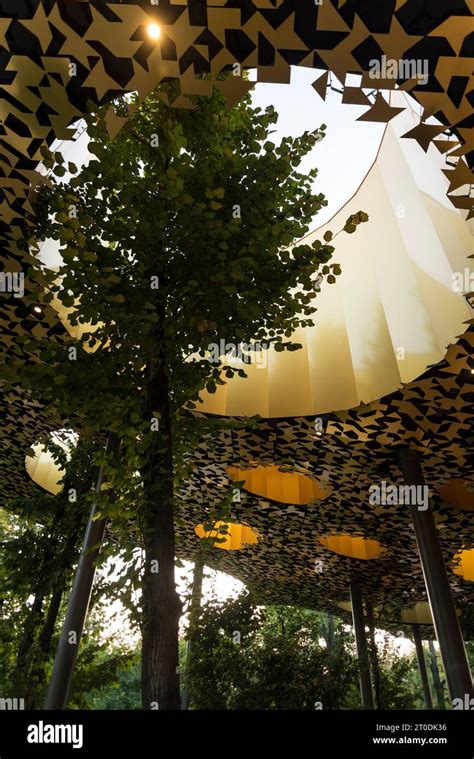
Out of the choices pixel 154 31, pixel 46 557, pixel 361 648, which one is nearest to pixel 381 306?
pixel 154 31

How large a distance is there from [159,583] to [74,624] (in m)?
4.87

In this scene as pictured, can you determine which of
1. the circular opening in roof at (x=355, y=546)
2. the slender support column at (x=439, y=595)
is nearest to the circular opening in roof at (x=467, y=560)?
the circular opening in roof at (x=355, y=546)

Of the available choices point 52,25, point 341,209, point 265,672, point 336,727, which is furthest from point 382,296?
point 265,672

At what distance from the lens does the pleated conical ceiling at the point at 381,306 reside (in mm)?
8719

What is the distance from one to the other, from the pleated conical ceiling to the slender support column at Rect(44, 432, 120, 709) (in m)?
3.73

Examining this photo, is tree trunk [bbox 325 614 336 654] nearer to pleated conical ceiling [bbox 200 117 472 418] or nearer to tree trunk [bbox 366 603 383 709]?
tree trunk [bbox 366 603 383 709]

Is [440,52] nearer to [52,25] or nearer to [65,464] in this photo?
[52,25]

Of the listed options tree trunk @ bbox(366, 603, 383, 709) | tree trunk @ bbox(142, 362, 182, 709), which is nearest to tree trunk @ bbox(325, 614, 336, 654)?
tree trunk @ bbox(366, 603, 383, 709)

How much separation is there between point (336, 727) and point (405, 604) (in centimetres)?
2177

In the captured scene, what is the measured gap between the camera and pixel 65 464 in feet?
29.8

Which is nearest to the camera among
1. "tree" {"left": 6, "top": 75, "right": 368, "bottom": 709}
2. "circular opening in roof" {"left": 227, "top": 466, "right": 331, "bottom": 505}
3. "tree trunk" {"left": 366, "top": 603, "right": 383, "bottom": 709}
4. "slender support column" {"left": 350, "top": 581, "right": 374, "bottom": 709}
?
"tree" {"left": 6, "top": 75, "right": 368, "bottom": 709}

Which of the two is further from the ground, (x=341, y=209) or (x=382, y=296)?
(x=341, y=209)

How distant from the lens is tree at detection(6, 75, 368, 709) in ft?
12.2

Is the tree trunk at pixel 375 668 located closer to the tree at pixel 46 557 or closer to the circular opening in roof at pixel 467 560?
the circular opening in roof at pixel 467 560
